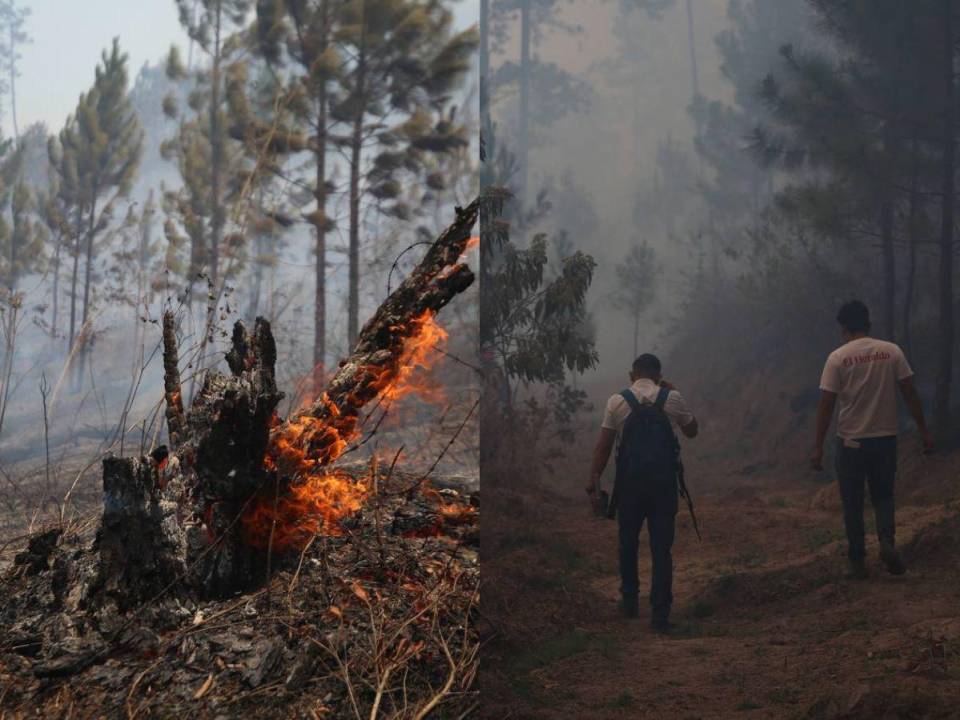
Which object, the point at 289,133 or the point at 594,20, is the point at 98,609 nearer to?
the point at 594,20

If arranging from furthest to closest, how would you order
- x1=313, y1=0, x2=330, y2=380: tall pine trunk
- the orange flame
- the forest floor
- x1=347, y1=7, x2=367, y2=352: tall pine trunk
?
x1=313, y1=0, x2=330, y2=380: tall pine trunk
x1=347, y1=7, x2=367, y2=352: tall pine trunk
the orange flame
the forest floor

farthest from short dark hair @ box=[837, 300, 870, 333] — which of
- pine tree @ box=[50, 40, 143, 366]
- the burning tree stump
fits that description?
pine tree @ box=[50, 40, 143, 366]

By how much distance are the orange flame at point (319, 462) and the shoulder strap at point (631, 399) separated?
2004 millimetres

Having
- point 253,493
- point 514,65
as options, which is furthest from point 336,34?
point 514,65

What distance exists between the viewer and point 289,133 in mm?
13203

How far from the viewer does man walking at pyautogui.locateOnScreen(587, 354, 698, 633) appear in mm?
1958

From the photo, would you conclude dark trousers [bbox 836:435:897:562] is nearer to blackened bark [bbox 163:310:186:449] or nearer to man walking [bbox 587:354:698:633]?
man walking [bbox 587:354:698:633]

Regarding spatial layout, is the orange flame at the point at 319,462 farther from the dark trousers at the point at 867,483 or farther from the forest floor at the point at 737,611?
the dark trousers at the point at 867,483

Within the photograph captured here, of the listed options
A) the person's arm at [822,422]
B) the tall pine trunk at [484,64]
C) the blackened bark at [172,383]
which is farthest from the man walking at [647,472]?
the blackened bark at [172,383]

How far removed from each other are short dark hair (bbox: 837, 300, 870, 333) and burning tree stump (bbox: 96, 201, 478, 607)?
1.94 m

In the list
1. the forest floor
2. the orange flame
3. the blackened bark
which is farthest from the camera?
the blackened bark

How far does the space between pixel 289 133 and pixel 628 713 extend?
12.3m

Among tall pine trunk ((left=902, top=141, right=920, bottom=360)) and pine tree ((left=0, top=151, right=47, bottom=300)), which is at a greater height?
pine tree ((left=0, top=151, right=47, bottom=300))

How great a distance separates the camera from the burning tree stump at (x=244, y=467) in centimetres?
353
